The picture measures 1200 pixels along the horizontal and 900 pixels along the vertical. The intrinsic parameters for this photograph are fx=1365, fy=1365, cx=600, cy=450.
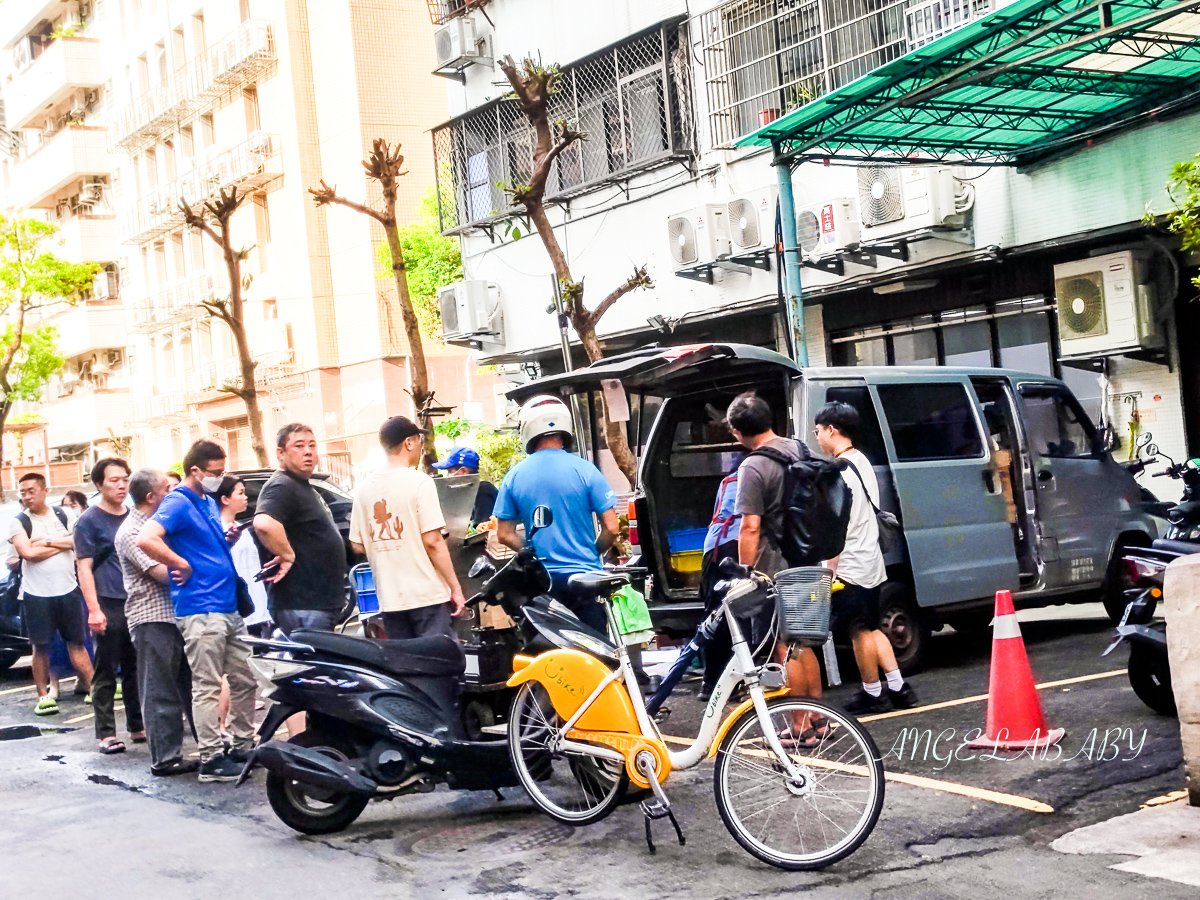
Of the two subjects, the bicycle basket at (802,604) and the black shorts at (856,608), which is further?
the black shorts at (856,608)

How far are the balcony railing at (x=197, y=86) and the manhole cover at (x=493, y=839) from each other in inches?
1223

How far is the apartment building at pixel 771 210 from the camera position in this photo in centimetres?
1317

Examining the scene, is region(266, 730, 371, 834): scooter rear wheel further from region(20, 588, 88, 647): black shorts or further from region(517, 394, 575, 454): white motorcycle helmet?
region(20, 588, 88, 647): black shorts

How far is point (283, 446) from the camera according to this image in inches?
289

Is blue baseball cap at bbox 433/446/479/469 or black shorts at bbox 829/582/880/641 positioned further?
blue baseball cap at bbox 433/446/479/469

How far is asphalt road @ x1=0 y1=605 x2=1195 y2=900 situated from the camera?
4.86m

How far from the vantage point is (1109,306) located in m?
12.9

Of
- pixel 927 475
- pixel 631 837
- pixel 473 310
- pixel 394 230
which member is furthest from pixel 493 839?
pixel 473 310

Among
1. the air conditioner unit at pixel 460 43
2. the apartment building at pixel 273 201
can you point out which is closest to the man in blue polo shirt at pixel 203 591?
the air conditioner unit at pixel 460 43

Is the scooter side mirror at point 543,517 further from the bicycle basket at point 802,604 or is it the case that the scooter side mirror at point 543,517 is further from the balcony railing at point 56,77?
the balcony railing at point 56,77

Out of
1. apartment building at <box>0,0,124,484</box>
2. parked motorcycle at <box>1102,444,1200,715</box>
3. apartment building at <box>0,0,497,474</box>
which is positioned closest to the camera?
parked motorcycle at <box>1102,444,1200,715</box>

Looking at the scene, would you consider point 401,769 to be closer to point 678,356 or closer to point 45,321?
point 678,356

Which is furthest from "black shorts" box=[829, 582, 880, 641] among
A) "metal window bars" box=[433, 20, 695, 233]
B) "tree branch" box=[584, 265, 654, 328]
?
"metal window bars" box=[433, 20, 695, 233]

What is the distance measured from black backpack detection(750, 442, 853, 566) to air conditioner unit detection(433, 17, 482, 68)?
15761 millimetres
